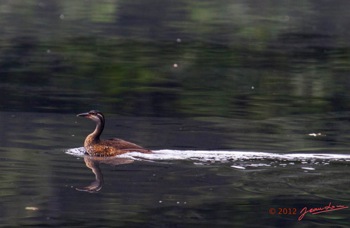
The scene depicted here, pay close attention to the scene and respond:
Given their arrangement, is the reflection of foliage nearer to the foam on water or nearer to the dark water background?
the dark water background

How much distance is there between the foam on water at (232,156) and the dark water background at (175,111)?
10 centimetres

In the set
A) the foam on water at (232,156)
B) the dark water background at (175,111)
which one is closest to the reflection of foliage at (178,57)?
the dark water background at (175,111)

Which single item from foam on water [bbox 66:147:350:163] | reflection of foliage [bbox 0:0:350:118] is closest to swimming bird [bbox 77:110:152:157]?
foam on water [bbox 66:147:350:163]

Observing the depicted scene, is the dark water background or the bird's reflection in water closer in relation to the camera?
the dark water background

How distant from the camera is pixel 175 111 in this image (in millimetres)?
15758

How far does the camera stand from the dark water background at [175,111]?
9.74 meters

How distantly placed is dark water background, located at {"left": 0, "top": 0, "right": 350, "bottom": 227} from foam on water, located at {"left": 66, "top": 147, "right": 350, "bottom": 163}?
0.32 ft

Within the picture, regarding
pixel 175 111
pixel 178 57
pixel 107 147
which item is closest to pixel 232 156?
pixel 107 147

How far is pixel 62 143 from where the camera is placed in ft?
41.9

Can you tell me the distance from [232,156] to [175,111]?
12.9 ft

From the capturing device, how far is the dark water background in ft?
32.0

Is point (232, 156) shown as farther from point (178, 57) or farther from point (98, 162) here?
point (178, 57)

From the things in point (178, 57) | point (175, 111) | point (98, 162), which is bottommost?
point (178, 57)

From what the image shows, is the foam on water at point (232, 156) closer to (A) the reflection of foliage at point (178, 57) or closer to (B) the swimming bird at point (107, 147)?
(B) the swimming bird at point (107, 147)
